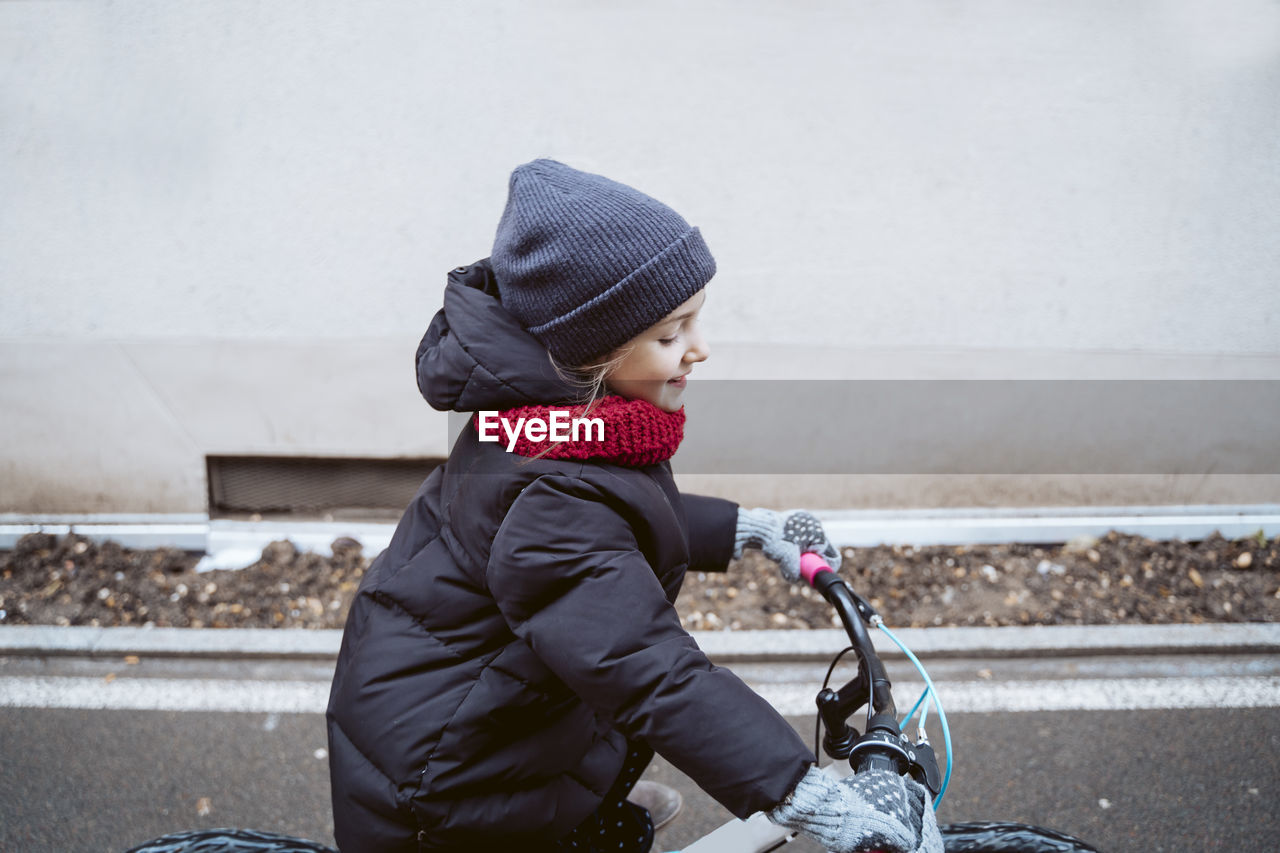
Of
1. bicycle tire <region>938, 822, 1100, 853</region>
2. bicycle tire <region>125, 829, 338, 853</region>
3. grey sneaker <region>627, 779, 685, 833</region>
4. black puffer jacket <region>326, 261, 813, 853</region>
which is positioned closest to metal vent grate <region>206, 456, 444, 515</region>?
grey sneaker <region>627, 779, 685, 833</region>

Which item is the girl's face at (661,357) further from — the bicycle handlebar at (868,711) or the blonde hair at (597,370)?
the bicycle handlebar at (868,711)

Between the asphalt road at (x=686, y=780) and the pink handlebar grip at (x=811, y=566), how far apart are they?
49.7 inches

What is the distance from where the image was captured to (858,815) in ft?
3.62

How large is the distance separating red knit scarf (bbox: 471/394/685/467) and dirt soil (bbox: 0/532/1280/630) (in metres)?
2.18

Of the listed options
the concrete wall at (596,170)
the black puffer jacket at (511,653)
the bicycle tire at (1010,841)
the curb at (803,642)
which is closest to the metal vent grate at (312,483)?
the concrete wall at (596,170)

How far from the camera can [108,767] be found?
2701 millimetres

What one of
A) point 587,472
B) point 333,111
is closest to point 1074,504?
point 587,472

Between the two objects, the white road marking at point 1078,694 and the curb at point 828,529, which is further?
the curb at point 828,529

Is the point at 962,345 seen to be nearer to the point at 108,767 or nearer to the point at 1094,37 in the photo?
the point at 1094,37

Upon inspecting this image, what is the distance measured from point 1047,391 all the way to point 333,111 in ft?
11.5

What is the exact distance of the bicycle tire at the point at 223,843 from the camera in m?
1.48

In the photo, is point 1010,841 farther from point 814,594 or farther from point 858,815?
point 814,594

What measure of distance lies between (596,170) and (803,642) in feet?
7.22

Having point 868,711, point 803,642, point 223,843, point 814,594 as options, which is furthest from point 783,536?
point 814,594
